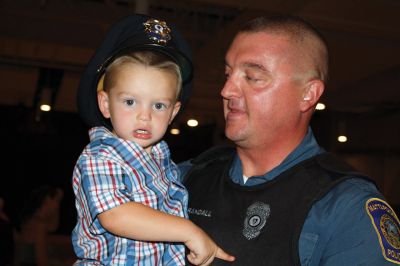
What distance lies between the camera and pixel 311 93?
2.02 meters

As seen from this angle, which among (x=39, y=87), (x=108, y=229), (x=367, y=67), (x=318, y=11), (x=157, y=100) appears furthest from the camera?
(x=39, y=87)

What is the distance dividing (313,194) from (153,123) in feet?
1.67

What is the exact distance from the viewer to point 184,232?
1.47 m

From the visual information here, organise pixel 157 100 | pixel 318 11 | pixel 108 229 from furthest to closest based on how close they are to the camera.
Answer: pixel 318 11 < pixel 157 100 < pixel 108 229

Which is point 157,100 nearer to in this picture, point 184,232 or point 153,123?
point 153,123

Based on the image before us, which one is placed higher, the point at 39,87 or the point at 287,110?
the point at 39,87

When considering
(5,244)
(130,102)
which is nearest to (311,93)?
(130,102)

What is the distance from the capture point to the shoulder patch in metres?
1.45

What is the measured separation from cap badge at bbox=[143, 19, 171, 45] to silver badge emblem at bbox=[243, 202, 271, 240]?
574 mm

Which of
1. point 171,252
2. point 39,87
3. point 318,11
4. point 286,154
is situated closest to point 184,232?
point 171,252

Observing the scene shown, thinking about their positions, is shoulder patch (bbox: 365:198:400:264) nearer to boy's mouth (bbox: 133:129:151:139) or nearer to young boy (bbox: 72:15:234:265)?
young boy (bbox: 72:15:234:265)

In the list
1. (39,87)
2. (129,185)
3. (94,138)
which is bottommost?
(129,185)

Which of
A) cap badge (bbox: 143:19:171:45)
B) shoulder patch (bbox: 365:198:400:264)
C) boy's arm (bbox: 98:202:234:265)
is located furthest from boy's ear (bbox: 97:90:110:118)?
shoulder patch (bbox: 365:198:400:264)

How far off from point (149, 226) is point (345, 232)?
0.52 m
